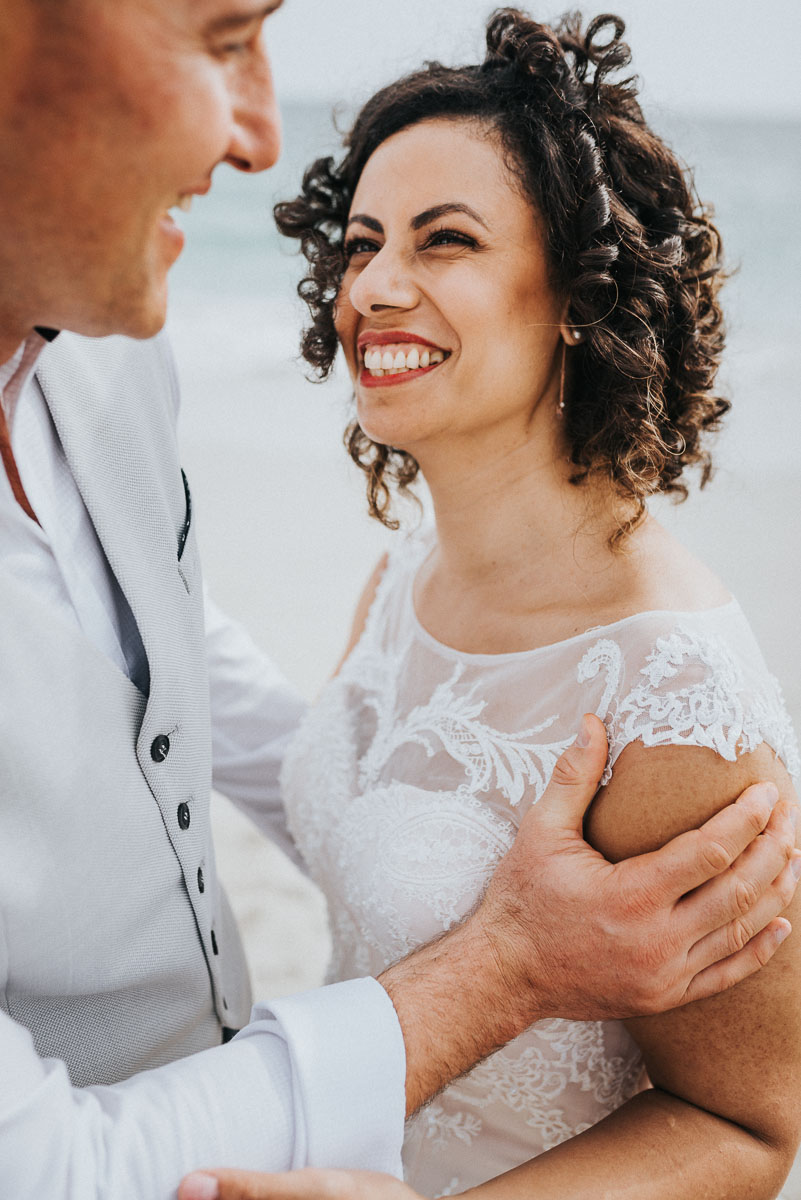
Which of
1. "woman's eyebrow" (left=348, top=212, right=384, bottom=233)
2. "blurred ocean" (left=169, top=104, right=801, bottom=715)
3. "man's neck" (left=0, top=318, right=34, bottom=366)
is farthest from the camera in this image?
"blurred ocean" (left=169, top=104, right=801, bottom=715)

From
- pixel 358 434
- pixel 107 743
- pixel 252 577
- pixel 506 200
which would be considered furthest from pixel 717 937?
pixel 252 577

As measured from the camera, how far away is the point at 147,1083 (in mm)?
1476

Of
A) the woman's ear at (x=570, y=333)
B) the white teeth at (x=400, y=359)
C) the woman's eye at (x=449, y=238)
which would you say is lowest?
the white teeth at (x=400, y=359)

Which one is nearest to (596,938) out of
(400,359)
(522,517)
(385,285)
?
(522,517)

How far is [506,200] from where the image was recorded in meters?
2.14

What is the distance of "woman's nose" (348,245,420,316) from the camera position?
216cm

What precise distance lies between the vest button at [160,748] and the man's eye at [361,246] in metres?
1.26

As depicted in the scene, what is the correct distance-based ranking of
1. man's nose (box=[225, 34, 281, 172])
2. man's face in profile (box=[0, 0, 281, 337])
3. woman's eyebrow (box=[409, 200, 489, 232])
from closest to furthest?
man's face in profile (box=[0, 0, 281, 337])
man's nose (box=[225, 34, 281, 172])
woman's eyebrow (box=[409, 200, 489, 232])

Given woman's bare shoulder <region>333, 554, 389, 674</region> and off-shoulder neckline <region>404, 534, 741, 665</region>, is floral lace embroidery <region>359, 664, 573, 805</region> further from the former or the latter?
woman's bare shoulder <region>333, 554, 389, 674</region>

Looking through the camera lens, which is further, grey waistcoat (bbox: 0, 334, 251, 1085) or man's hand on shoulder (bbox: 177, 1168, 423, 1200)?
grey waistcoat (bbox: 0, 334, 251, 1085)

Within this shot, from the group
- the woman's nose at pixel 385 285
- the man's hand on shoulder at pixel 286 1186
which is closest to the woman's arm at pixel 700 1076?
the man's hand on shoulder at pixel 286 1186

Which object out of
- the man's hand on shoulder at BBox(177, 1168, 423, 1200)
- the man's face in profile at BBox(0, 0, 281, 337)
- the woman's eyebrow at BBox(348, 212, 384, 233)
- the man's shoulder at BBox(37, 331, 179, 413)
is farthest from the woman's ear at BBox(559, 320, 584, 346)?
the man's hand on shoulder at BBox(177, 1168, 423, 1200)

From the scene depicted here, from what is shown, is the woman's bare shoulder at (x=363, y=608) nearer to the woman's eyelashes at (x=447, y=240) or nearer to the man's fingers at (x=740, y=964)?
the woman's eyelashes at (x=447, y=240)

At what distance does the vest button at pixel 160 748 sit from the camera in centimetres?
172
